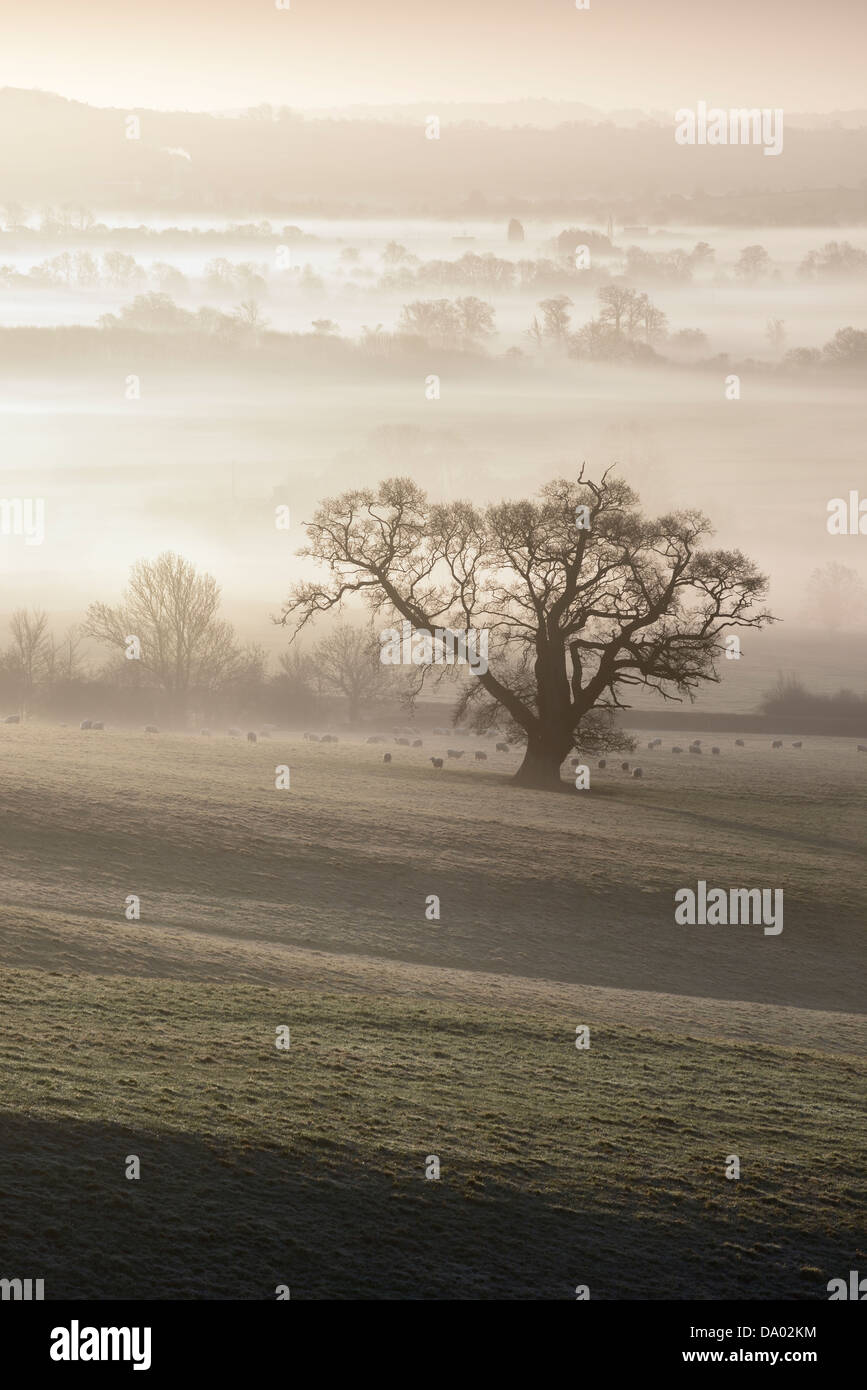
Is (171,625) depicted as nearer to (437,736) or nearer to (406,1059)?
(437,736)

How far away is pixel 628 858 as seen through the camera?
36.1m

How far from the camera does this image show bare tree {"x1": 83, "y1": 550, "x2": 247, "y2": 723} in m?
113

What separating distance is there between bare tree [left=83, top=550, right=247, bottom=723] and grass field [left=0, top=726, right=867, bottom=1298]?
75213mm

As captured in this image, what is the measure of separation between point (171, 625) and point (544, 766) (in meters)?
68.1

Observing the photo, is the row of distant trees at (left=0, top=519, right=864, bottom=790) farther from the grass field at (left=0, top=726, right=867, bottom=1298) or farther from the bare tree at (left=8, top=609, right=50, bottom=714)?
the bare tree at (left=8, top=609, right=50, bottom=714)

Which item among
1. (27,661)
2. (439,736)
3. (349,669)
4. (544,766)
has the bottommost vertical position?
(439,736)

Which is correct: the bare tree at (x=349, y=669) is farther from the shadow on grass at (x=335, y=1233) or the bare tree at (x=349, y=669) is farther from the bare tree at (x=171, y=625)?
the shadow on grass at (x=335, y=1233)

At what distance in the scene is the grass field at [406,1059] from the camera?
11.6 meters

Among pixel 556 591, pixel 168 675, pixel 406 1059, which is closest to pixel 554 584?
pixel 556 591

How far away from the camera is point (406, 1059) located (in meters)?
17.0

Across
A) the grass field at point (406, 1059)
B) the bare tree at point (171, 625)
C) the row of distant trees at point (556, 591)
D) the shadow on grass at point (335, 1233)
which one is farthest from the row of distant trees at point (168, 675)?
the shadow on grass at point (335, 1233)

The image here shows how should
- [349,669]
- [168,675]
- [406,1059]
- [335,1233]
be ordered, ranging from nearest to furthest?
[335,1233] → [406,1059] → [168,675] → [349,669]
